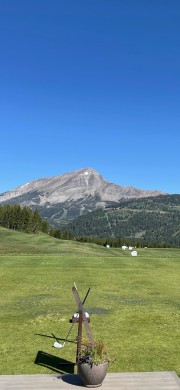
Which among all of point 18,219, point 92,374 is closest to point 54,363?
point 92,374

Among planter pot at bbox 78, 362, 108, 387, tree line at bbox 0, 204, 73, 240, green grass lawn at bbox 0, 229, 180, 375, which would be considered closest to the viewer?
planter pot at bbox 78, 362, 108, 387

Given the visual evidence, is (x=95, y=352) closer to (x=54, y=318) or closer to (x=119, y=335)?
(x=119, y=335)

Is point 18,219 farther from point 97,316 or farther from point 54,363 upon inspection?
point 54,363

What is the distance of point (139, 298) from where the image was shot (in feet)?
99.0

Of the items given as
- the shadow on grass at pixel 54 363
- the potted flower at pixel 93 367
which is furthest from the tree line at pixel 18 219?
the potted flower at pixel 93 367

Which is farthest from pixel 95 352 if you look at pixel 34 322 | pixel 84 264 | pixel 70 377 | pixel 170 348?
pixel 84 264

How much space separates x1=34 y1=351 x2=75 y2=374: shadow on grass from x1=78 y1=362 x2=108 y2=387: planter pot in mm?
3316

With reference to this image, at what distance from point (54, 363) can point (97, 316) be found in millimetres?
7742

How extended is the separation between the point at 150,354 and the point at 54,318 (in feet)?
24.6

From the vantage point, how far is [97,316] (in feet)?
80.7

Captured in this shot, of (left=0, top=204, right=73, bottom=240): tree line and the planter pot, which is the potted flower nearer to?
the planter pot

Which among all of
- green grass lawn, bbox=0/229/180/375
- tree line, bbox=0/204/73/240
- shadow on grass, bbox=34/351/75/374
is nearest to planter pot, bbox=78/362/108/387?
shadow on grass, bbox=34/351/75/374

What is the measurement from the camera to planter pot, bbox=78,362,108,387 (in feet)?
42.2

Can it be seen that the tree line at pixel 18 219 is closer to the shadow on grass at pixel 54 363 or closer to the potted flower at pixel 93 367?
the shadow on grass at pixel 54 363
